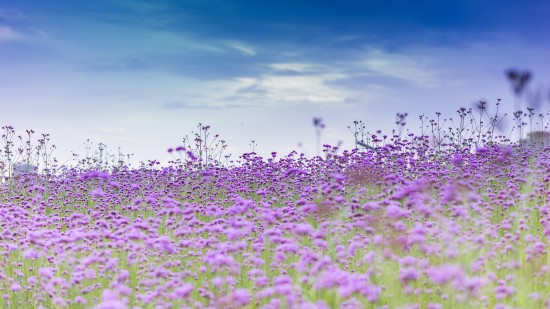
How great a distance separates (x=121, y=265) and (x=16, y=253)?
2425 mm

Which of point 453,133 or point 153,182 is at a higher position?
point 453,133

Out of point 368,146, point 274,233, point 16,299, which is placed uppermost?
point 368,146

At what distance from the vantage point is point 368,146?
16.8 m

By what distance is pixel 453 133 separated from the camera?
17.2m

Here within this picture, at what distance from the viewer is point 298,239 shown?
825 cm

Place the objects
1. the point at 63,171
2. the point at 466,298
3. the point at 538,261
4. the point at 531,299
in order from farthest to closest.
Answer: the point at 63,171 < the point at 538,261 < the point at 531,299 < the point at 466,298

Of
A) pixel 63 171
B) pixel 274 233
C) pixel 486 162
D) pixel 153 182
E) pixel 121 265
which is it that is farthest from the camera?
pixel 63 171

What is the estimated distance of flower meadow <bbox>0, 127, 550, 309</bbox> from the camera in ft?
19.7

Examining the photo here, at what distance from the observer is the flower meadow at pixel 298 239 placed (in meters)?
6.00

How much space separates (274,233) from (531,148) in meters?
11.7

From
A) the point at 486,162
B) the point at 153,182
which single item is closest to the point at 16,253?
the point at 153,182

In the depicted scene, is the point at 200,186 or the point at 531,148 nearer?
the point at 200,186

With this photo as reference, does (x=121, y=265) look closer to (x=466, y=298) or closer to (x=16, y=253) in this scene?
(x=16, y=253)

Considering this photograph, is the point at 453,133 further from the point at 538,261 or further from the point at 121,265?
the point at 121,265
